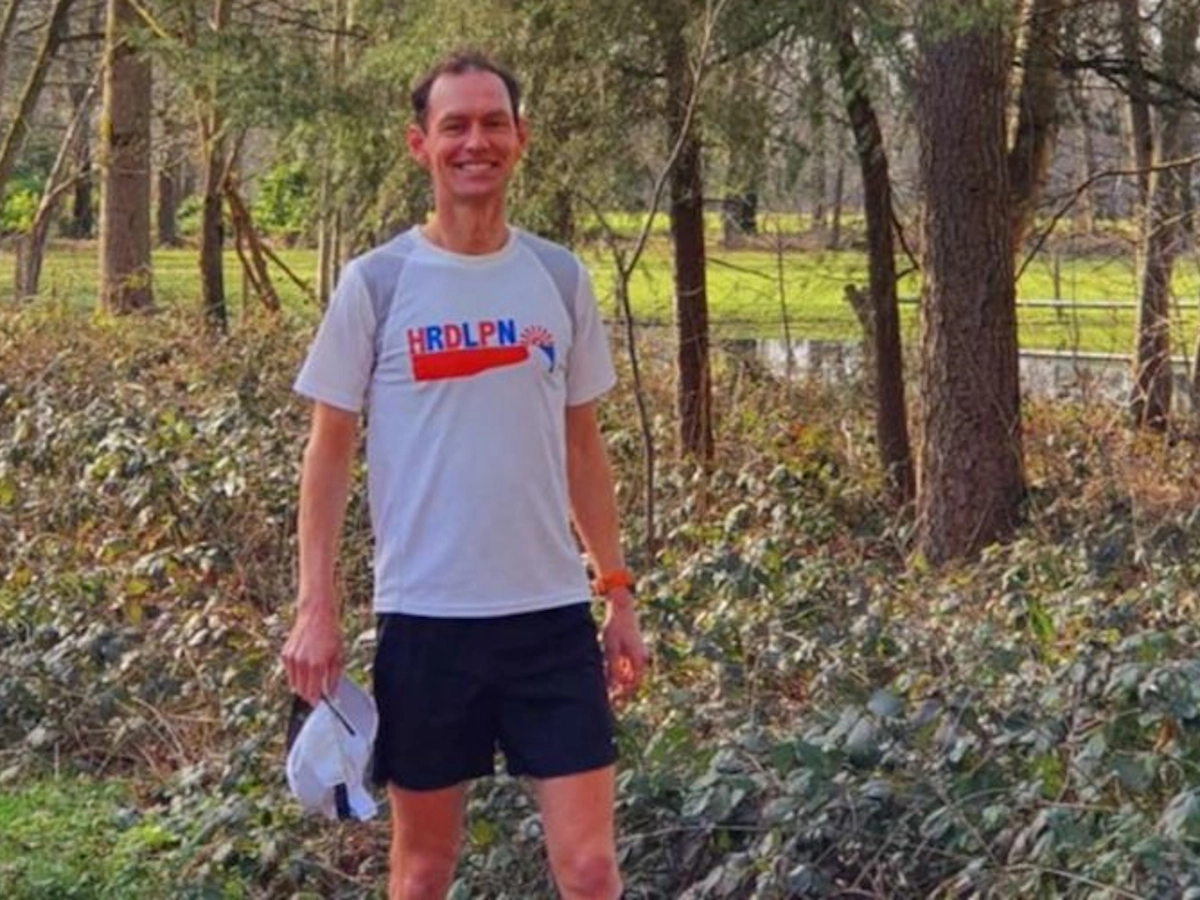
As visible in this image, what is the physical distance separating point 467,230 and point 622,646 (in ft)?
3.08

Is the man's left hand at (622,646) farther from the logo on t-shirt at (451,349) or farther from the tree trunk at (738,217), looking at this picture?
the tree trunk at (738,217)

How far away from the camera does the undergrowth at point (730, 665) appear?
17.5 feet

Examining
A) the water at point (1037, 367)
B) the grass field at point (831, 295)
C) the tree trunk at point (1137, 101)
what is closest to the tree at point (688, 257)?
the grass field at point (831, 295)

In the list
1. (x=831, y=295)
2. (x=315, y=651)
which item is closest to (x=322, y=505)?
(x=315, y=651)

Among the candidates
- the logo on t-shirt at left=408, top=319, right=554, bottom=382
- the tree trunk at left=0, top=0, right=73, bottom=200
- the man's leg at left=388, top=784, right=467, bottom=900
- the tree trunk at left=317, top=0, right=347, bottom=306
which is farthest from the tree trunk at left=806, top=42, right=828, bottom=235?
the tree trunk at left=0, top=0, right=73, bottom=200

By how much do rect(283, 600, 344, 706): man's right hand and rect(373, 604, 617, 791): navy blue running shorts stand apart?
0.41ft

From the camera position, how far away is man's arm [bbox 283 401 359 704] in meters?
4.43

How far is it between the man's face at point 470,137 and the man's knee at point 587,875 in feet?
4.29

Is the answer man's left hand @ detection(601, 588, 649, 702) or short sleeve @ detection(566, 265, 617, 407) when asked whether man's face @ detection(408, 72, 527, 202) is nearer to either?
short sleeve @ detection(566, 265, 617, 407)

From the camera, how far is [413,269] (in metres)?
4.43

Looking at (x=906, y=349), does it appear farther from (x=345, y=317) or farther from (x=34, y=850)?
(x=345, y=317)

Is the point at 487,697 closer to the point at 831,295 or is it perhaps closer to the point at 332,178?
the point at 332,178

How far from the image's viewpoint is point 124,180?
838 inches

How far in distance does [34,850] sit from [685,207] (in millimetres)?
7167
